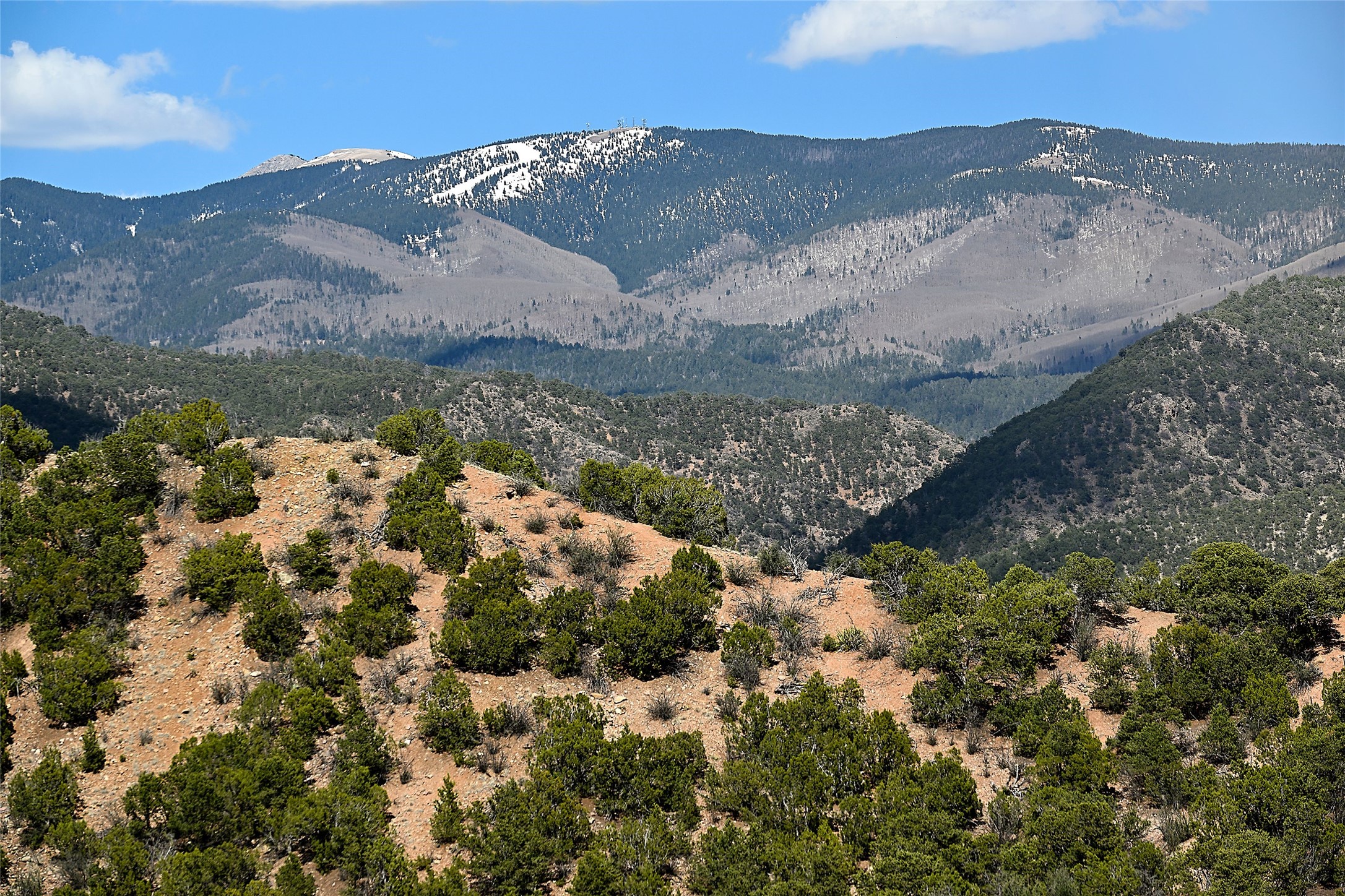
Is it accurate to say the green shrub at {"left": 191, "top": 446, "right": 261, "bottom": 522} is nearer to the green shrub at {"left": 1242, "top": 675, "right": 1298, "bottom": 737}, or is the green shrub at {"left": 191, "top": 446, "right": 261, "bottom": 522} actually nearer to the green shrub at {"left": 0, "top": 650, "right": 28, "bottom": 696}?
the green shrub at {"left": 0, "top": 650, "right": 28, "bottom": 696}

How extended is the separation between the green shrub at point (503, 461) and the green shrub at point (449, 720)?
2088 centimetres

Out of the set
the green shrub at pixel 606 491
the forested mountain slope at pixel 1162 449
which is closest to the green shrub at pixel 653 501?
the green shrub at pixel 606 491

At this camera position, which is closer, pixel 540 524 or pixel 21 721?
pixel 21 721

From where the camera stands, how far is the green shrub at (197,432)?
42219 mm

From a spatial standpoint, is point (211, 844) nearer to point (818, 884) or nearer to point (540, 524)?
point (818, 884)

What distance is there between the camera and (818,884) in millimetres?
22953

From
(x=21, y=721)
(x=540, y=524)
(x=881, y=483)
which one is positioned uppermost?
(x=540, y=524)

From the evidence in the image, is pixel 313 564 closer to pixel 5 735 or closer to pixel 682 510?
pixel 5 735

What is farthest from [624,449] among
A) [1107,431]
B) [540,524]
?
[540,524]

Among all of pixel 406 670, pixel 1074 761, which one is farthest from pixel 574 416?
pixel 1074 761

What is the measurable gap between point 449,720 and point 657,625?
7191mm

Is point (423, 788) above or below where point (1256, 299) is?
below

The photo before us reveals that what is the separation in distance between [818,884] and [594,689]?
11.1m

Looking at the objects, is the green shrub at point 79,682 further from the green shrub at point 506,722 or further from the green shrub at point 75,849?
the green shrub at point 506,722
